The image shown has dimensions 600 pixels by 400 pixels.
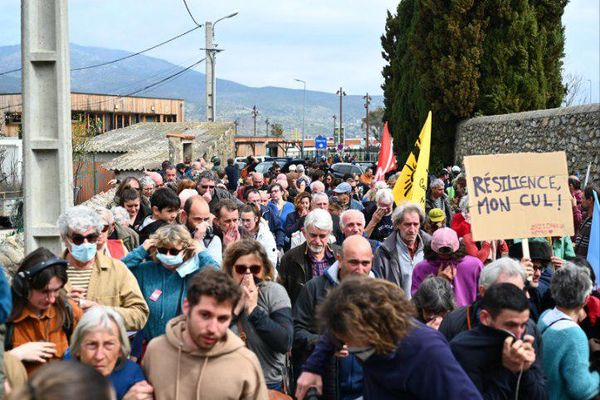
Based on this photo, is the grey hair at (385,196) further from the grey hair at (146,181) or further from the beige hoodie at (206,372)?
the beige hoodie at (206,372)

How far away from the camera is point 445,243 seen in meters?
6.59

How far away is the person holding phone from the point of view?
4.12 meters

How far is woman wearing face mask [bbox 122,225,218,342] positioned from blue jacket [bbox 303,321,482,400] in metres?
2.21

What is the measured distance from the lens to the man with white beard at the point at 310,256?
6.95 metres

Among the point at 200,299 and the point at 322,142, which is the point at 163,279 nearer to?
the point at 200,299

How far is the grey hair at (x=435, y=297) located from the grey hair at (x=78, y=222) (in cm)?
208

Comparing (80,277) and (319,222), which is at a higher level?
(319,222)

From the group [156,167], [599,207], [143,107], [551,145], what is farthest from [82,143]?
[143,107]

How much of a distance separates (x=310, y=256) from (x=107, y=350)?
313 cm

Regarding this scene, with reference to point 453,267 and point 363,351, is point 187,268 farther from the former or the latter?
point 363,351

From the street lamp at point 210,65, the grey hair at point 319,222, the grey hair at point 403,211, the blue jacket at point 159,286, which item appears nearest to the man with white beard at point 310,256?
the grey hair at point 319,222

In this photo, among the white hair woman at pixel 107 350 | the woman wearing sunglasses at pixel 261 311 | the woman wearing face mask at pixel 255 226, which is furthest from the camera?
the woman wearing face mask at pixel 255 226

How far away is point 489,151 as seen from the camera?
2450 centimetres

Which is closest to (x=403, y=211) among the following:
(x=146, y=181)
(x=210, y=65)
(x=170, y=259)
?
(x=170, y=259)
